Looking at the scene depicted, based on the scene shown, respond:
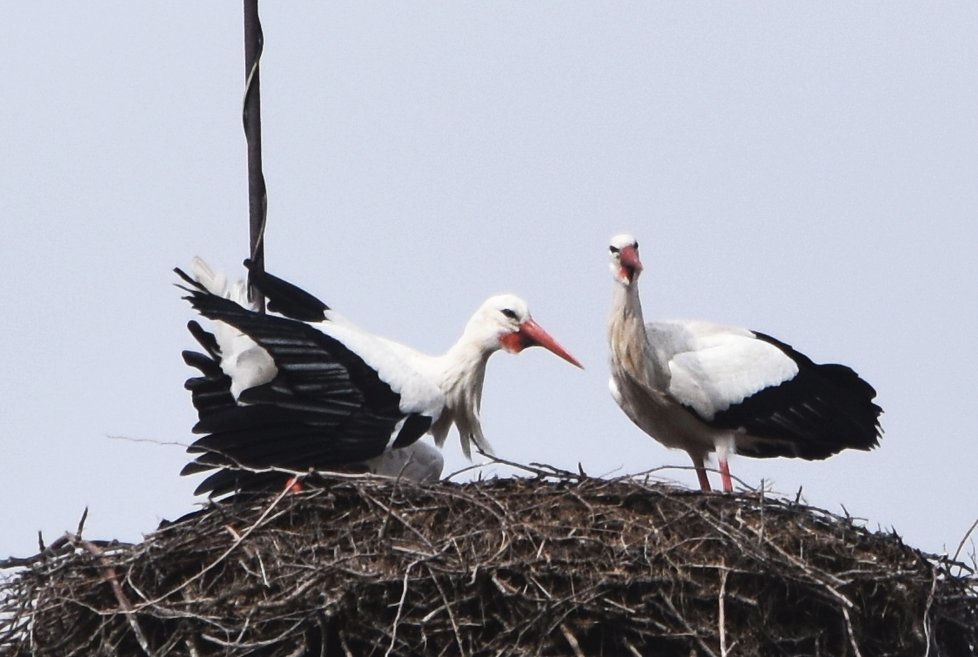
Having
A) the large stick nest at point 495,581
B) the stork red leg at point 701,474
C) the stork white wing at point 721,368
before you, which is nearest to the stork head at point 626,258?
the stork white wing at point 721,368

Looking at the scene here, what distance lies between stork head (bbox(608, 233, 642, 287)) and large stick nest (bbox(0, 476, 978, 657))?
169 centimetres

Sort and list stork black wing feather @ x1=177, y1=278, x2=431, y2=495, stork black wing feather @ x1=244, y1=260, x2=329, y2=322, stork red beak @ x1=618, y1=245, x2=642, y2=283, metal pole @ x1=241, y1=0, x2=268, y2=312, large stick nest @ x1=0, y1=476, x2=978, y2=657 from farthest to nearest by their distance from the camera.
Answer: stork red beak @ x1=618, y1=245, x2=642, y2=283
stork black wing feather @ x1=244, y1=260, x2=329, y2=322
stork black wing feather @ x1=177, y1=278, x2=431, y2=495
metal pole @ x1=241, y1=0, x2=268, y2=312
large stick nest @ x1=0, y1=476, x2=978, y2=657

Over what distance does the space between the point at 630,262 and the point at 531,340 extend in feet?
1.87

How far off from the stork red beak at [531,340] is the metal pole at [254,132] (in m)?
1.18

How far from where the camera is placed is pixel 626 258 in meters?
8.57

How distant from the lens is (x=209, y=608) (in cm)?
648

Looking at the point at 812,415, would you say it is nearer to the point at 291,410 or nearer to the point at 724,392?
the point at 724,392

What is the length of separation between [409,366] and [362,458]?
1.60ft

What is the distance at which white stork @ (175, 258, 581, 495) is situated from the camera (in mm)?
7539

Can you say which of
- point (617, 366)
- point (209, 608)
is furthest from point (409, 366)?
point (209, 608)

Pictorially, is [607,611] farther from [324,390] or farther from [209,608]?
[324,390]

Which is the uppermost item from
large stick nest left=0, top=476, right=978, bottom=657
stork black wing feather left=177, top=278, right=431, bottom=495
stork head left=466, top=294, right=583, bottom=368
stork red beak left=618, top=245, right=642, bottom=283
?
stork red beak left=618, top=245, right=642, bottom=283

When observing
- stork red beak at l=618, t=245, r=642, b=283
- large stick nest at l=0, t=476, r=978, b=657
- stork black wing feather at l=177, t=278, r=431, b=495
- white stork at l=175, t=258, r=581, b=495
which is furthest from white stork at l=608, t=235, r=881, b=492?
large stick nest at l=0, t=476, r=978, b=657

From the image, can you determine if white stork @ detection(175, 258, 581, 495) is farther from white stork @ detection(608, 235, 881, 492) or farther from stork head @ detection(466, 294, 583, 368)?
white stork @ detection(608, 235, 881, 492)
